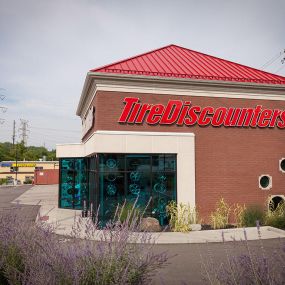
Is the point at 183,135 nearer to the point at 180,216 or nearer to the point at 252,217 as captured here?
the point at 180,216

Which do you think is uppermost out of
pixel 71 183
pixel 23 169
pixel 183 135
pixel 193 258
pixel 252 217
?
pixel 183 135

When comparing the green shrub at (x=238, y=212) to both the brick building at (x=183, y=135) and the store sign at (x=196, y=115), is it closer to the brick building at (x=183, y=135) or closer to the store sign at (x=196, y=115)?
the brick building at (x=183, y=135)

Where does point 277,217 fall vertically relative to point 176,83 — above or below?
below

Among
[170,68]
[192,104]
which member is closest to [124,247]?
[192,104]

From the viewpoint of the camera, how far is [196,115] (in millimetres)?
16281

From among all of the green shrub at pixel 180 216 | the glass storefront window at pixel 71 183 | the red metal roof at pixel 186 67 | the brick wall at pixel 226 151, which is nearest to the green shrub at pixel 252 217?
the brick wall at pixel 226 151

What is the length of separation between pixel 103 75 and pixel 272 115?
895cm

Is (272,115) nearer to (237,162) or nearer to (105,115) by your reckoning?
(237,162)

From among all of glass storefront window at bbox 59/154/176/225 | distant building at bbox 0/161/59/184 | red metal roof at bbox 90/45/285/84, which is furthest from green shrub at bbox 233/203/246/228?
distant building at bbox 0/161/59/184

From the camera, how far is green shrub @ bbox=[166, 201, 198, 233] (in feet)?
46.4

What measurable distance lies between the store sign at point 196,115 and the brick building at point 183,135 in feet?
0.15

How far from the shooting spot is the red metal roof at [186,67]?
1611cm

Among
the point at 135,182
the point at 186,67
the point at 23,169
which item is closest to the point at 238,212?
the point at 135,182

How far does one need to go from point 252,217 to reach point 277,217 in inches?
41.6
